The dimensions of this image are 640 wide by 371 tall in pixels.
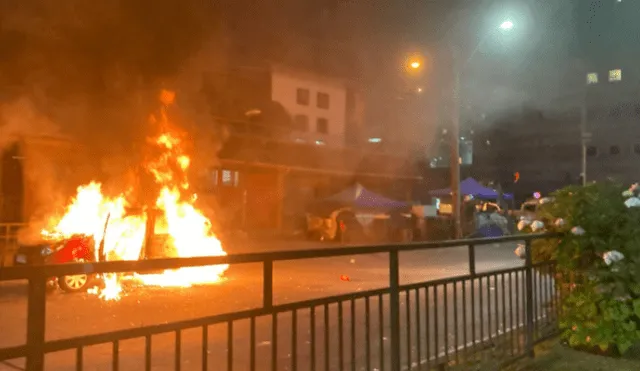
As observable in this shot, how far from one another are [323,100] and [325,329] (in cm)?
3216

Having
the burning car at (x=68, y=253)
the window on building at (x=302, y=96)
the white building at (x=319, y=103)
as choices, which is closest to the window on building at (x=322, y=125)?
the white building at (x=319, y=103)

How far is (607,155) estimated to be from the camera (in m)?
46.2

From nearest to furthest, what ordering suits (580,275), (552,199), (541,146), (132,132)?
(580,275) < (552,199) < (132,132) < (541,146)

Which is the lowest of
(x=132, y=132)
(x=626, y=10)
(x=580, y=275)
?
(x=580, y=275)

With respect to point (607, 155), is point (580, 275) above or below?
below

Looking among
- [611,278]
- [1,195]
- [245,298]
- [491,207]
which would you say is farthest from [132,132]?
[491,207]

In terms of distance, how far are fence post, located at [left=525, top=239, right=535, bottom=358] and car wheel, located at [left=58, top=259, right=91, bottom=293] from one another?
695 cm

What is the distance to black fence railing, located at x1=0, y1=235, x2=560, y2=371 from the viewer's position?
2.13 meters

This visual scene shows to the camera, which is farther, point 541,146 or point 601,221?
point 541,146

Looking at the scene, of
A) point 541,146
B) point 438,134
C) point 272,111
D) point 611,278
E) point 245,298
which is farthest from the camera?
point 541,146

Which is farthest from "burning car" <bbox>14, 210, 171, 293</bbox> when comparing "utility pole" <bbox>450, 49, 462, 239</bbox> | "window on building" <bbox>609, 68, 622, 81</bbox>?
"window on building" <bbox>609, 68, 622, 81</bbox>

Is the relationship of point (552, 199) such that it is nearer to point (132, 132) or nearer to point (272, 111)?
point (132, 132)

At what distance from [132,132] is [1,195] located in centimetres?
387

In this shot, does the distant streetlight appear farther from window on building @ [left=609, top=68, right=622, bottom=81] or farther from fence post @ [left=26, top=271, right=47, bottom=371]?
window on building @ [left=609, top=68, right=622, bottom=81]
